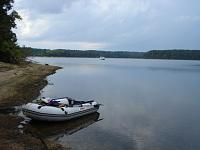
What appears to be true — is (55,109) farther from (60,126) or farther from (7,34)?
(7,34)

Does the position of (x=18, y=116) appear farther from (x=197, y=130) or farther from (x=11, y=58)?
(x=11, y=58)

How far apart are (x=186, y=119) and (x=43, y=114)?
36.3 feet

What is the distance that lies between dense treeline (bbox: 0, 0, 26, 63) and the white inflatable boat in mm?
33042

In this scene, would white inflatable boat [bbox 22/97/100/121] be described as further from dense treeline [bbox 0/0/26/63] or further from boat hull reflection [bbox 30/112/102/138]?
dense treeline [bbox 0/0/26/63]

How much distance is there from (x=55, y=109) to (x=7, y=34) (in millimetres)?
38995

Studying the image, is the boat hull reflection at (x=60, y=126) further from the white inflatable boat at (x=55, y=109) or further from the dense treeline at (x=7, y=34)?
the dense treeline at (x=7, y=34)

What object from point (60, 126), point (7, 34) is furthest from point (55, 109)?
point (7, 34)

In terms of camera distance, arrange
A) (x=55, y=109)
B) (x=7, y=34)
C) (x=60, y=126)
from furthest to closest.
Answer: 1. (x=7, y=34)
2. (x=55, y=109)
3. (x=60, y=126)

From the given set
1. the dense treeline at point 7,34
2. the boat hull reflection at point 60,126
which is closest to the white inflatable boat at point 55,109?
the boat hull reflection at point 60,126

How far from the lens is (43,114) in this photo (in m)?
21.7

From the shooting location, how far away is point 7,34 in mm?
58312

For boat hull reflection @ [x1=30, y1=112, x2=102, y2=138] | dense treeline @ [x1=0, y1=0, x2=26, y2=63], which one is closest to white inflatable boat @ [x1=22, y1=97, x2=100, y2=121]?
boat hull reflection @ [x1=30, y1=112, x2=102, y2=138]

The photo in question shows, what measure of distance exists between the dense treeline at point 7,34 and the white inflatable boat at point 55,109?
33.0 meters

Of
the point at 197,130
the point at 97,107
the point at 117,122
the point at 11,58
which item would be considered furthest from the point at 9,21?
the point at 197,130
